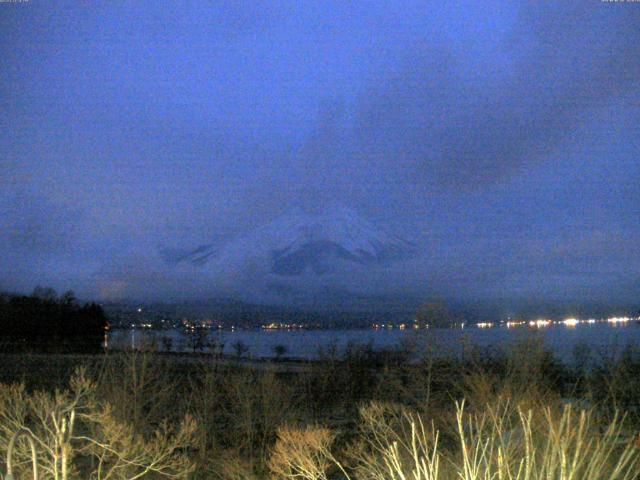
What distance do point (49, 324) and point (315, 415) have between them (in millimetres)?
55563

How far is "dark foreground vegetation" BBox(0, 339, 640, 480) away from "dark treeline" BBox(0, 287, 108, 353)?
39158mm

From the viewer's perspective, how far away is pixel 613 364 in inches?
765

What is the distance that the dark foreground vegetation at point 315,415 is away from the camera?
30.7ft

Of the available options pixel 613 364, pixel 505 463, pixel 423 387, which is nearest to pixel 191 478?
pixel 423 387

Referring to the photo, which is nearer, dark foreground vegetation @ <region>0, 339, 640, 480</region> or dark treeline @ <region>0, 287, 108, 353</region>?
dark foreground vegetation @ <region>0, 339, 640, 480</region>

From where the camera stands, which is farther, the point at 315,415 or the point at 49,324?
the point at 49,324

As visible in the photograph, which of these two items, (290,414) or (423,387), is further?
(423,387)

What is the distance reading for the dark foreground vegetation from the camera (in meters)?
9.34

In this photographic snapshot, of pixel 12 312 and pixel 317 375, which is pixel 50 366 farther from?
pixel 12 312

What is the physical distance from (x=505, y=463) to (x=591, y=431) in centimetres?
379

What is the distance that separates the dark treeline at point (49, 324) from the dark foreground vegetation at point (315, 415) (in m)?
39.2

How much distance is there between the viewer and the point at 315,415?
30.8 m

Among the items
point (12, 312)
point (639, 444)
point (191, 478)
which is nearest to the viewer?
point (639, 444)

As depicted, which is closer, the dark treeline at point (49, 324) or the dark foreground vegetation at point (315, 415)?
the dark foreground vegetation at point (315, 415)
